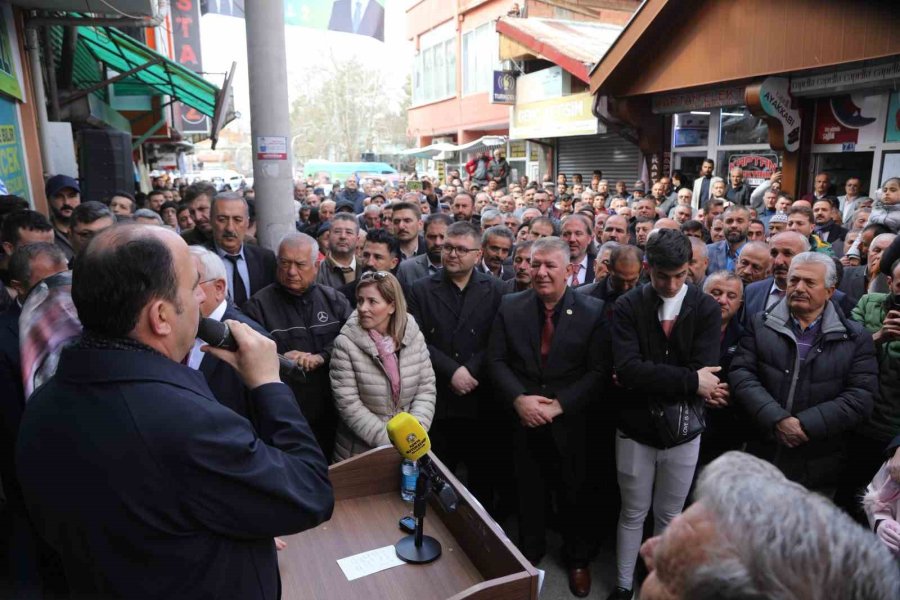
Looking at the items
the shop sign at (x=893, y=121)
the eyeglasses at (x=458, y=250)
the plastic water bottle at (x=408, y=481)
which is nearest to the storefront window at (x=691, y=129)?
the shop sign at (x=893, y=121)

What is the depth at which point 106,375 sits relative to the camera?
1.37 m

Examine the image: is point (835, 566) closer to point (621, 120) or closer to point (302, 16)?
point (302, 16)

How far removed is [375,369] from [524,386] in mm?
888

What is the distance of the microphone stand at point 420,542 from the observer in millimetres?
2385

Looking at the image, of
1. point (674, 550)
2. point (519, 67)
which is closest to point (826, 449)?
point (674, 550)

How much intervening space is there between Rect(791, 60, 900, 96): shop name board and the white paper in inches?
319

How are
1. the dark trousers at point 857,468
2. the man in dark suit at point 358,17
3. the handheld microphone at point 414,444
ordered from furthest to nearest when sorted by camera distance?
the man in dark suit at point 358,17 → the dark trousers at point 857,468 → the handheld microphone at point 414,444

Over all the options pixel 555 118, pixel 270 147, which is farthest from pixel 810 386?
pixel 555 118

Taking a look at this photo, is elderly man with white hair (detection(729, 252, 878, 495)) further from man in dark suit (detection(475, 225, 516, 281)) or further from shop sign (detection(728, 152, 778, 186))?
shop sign (detection(728, 152, 778, 186))

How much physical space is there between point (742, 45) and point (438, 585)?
29.4ft

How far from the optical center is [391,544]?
2.54 meters

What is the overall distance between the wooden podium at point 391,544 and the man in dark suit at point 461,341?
47.3 inches

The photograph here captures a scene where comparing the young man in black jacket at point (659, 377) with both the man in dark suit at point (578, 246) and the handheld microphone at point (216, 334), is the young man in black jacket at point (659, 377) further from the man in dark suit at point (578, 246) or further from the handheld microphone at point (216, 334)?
the handheld microphone at point (216, 334)

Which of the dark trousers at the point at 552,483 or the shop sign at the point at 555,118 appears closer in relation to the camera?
the dark trousers at the point at 552,483
